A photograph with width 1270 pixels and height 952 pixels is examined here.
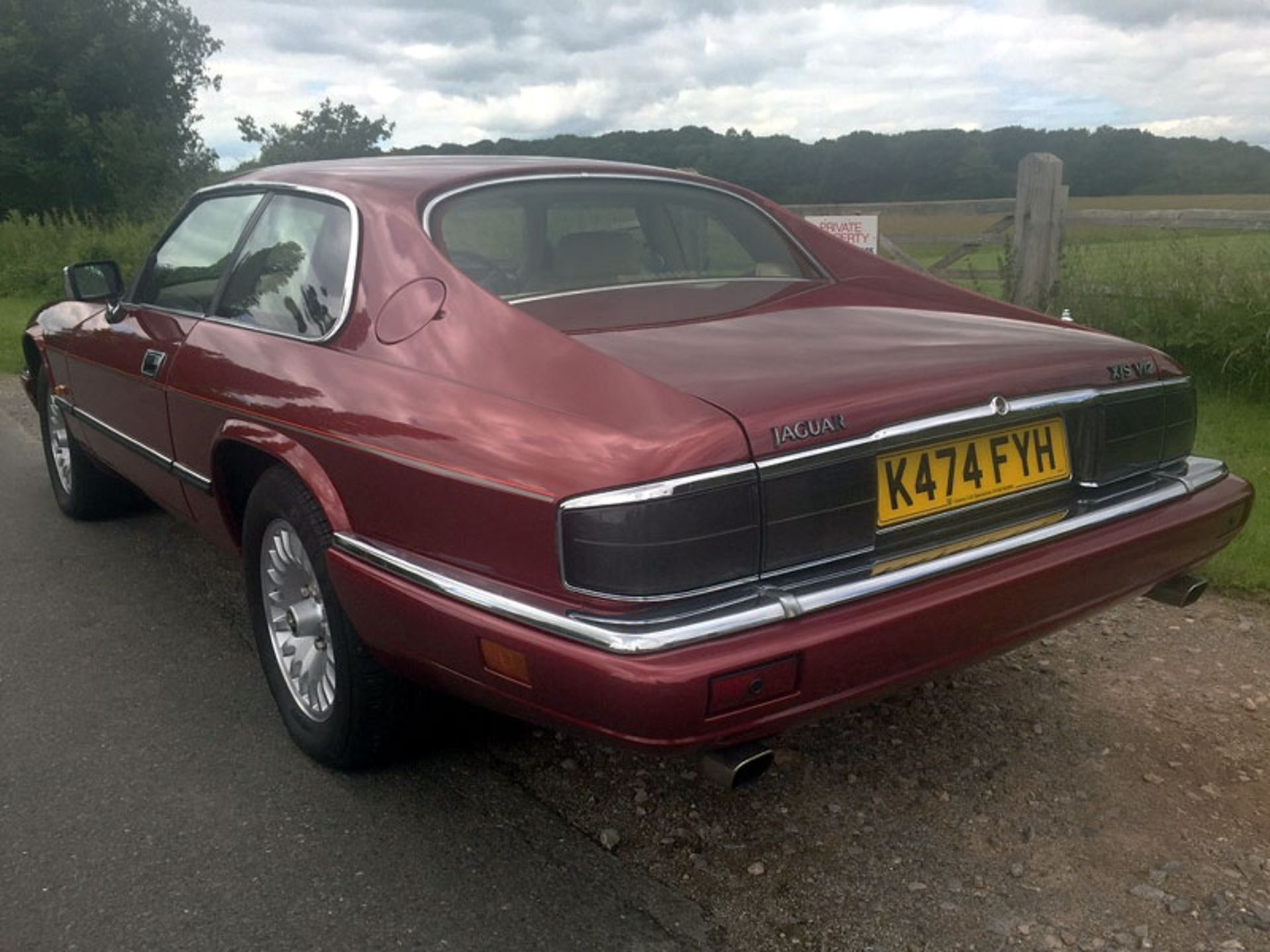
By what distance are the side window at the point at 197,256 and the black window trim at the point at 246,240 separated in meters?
0.02

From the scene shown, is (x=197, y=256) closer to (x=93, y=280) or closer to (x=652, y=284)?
(x=93, y=280)

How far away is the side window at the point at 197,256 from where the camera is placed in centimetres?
359

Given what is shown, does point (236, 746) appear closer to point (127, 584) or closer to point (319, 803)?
point (319, 803)

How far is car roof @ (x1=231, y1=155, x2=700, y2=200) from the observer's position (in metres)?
2.98

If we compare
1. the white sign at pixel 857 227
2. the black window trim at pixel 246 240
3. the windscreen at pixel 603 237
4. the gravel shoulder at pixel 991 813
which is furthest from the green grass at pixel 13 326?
the gravel shoulder at pixel 991 813

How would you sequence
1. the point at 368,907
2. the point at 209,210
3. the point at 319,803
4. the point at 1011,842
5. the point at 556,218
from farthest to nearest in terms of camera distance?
the point at 209,210
the point at 556,218
the point at 319,803
the point at 1011,842
the point at 368,907

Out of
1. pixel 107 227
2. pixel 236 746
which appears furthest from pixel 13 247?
pixel 236 746

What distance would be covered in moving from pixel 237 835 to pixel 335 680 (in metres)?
0.42

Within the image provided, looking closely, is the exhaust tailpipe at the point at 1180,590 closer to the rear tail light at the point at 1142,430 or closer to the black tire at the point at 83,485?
the rear tail light at the point at 1142,430

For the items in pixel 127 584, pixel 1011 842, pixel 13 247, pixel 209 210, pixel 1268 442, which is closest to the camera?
pixel 1011 842

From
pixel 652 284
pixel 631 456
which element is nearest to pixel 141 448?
pixel 652 284

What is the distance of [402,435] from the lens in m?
2.44

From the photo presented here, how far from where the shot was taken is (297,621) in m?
3.03

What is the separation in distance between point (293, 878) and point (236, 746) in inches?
28.2
